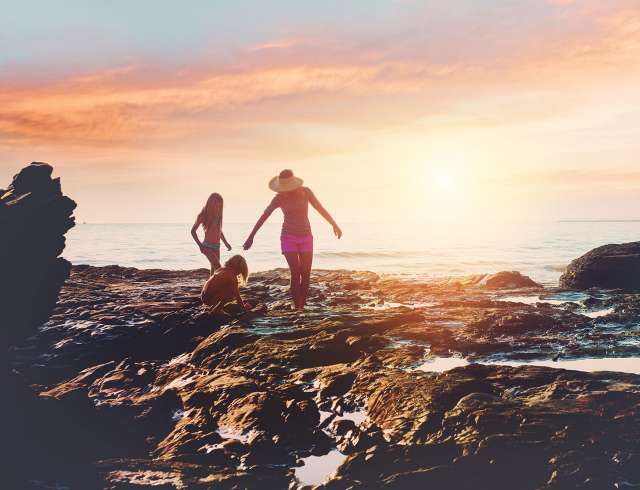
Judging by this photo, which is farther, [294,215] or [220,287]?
[220,287]

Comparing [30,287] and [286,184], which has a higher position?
[286,184]

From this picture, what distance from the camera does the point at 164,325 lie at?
34.1 feet

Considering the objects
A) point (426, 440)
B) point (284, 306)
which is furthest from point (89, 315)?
point (426, 440)

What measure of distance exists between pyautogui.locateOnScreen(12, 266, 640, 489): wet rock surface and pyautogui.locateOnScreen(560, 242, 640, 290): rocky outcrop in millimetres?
5233

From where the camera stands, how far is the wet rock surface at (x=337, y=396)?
485 centimetres

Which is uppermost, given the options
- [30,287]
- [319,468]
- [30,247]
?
[30,247]

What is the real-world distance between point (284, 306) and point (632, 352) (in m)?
6.88

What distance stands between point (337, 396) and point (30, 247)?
5.34 m

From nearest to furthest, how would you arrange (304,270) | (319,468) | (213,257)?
(319,468), (304,270), (213,257)

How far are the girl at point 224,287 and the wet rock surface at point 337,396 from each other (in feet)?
1.23

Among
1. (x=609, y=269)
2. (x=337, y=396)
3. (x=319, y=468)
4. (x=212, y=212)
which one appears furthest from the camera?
(x=609, y=269)

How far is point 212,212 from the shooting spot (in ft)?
43.1

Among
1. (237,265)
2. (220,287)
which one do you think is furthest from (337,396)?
(237,265)

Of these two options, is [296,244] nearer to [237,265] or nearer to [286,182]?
[286,182]
